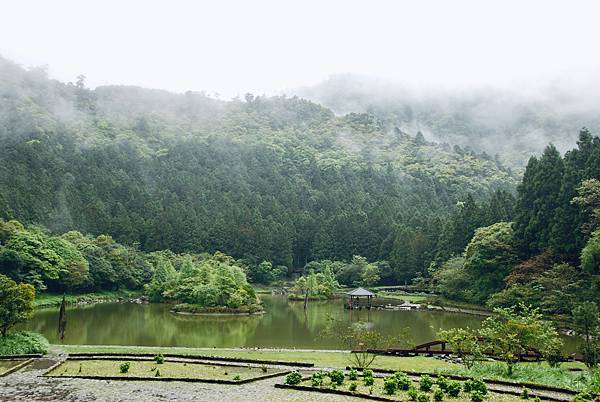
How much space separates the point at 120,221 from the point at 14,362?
62424 mm

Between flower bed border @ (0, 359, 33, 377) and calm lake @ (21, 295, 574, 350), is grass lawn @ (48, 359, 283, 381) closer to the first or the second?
flower bed border @ (0, 359, 33, 377)

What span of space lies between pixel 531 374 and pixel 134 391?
14.7 metres

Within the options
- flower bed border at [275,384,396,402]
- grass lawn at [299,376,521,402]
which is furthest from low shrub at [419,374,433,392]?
flower bed border at [275,384,396,402]

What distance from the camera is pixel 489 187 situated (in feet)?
431

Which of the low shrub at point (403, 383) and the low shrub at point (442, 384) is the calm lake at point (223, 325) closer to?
the low shrub at point (403, 383)

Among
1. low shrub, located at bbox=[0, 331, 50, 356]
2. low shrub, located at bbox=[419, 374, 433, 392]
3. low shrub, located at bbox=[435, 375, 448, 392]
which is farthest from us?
low shrub, located at bbox=[0, 331, 50, 356]

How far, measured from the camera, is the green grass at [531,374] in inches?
758

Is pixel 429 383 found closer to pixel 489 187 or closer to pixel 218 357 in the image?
pixel 218 357

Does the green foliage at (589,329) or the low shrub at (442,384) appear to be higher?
the green foliage at (589,329)

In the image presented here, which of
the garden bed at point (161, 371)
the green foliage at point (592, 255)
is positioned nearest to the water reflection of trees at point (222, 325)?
the garden bed at point (161, 371)

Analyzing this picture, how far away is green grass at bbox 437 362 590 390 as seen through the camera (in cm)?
1927

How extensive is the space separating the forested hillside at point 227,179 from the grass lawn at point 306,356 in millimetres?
41238

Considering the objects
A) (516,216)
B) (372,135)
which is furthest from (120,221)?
(372,135)

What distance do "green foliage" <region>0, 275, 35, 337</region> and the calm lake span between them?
549cm
